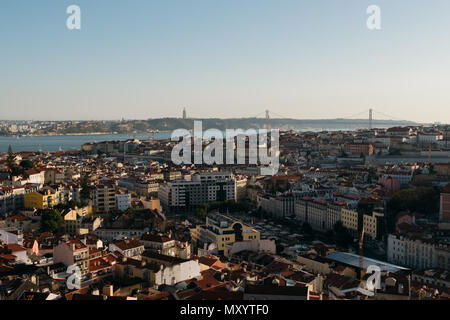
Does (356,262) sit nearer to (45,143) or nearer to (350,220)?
(350,220)

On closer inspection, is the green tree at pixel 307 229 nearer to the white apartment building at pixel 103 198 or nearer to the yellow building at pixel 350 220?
the yellow building at pixel 350 220

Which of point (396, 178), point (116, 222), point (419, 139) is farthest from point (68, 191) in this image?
point (419, 139)

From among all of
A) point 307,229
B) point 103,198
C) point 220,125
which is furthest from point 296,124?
point 307,229

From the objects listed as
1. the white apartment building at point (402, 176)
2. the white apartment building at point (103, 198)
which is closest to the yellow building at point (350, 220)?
the white apartment building at point (402, 176)

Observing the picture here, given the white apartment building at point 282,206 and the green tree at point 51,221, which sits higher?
the green tree at point 51,221

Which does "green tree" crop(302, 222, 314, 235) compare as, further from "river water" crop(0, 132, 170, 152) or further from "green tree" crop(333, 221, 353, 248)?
"river water" crop(0, 132, 170, 152)
